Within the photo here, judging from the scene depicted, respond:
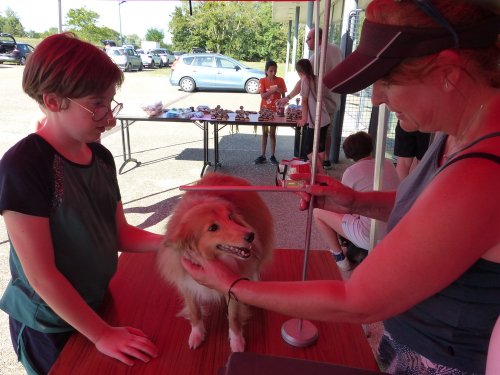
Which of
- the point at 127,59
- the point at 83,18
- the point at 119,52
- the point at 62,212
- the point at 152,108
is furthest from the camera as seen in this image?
the point at 127,59

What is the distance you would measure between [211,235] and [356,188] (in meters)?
1.84

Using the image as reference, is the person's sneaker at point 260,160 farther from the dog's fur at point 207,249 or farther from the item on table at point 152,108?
the dog's fur at point 207,249

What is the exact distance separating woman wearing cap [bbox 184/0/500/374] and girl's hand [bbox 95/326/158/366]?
443 mm

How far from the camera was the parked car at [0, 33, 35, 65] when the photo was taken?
22.0 m

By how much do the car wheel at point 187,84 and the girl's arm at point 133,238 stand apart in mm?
14314

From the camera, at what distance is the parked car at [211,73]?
48.6 ft

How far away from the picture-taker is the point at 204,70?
1478cm

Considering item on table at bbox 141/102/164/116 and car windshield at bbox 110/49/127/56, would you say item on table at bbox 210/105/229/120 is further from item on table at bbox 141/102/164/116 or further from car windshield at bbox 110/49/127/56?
car windshield at bbox 110/49/127/56

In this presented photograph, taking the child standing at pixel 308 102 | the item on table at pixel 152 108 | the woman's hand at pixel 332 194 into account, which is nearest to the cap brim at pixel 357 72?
the woman's hand at pixel 332 194

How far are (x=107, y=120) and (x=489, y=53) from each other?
109 centimetres

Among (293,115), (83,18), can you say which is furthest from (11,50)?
(293,115)

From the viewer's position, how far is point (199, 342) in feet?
4.20

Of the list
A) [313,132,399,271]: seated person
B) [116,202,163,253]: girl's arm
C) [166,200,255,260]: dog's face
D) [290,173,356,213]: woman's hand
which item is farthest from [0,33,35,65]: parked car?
[290,173,356,213]: woman's hand

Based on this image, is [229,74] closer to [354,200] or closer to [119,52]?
[119,52]
